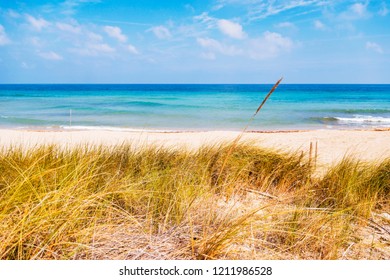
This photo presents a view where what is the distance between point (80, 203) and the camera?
2.15 meters

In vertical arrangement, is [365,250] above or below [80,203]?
below

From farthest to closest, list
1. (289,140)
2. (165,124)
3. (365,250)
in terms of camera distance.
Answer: (165,124), (289,140), (365,250)

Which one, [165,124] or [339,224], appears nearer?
[339,224]
